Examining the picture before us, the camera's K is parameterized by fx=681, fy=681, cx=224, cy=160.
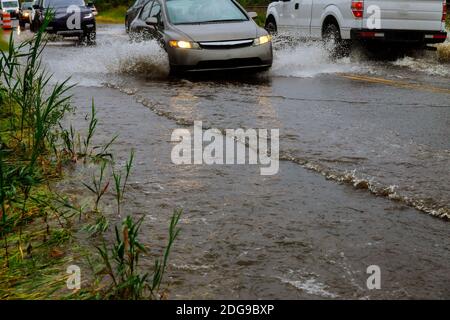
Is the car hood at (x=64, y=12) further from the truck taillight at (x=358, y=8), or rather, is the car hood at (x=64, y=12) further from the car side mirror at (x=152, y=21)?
the truck taillight at (x=358, y=8)

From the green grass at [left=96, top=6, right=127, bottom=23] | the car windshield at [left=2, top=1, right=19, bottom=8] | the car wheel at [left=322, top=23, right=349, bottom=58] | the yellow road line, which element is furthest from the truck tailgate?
the car windshield at [left=2, top=1, right=19, bottom=8]

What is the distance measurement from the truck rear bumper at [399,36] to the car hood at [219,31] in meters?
3.00

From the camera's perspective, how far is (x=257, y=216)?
13.6 ft

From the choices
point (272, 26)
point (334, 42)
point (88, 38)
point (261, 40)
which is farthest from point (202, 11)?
point (88, 38)

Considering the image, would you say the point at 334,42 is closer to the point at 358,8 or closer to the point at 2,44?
the point at 358,8

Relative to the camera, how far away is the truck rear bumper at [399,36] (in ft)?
45.5

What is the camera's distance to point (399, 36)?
1406 cm

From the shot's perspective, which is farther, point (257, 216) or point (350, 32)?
point (350, 32)

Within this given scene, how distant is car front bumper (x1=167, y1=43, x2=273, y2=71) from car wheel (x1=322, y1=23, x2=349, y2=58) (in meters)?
3.60

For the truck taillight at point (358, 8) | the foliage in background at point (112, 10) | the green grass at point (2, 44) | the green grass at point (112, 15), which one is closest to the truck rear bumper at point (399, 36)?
the truck taillight at point (358, 8)

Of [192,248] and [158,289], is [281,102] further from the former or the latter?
[158,289]

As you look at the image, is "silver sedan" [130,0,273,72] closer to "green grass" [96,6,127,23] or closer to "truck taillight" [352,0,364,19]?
"truck taillight" [352,0,364,19]

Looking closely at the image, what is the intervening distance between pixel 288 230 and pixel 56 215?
52.5 inches
